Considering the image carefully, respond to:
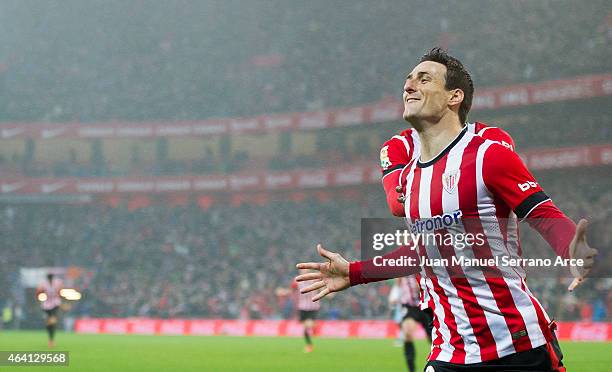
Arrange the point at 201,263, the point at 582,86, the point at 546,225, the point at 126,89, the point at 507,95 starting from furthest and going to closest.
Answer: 1. the point at 126,89
2. the point at 201,263
3. the point at 507,95
4. the point at 582,86
5. the point at 546,225

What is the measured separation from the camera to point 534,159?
3762 cm

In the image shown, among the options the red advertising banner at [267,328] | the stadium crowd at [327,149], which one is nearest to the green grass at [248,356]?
the red advertising banner at [267,328]

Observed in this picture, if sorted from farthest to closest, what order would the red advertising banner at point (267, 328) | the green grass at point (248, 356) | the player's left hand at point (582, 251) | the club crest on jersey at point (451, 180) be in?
the red advertising banner at point (267, 328), the green grass at point (248, 356), the club crest on jersey at point (451, 180), the player's left hand at point (582, 251)

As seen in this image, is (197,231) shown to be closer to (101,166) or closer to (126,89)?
(101,166)

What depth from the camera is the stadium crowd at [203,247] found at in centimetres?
3638

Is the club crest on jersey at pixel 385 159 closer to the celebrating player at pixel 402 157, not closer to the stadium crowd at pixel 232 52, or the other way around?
the celebrating player at pixel 402 157

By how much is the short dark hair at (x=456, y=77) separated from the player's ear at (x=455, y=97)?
0.7 inches

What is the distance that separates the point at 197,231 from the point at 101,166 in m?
8.70

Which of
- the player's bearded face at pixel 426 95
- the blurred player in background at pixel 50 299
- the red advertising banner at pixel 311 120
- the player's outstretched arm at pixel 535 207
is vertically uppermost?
the red advertising banner at pixel 311 120

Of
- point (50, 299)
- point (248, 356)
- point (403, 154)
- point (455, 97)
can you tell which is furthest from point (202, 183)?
point (455, 97)

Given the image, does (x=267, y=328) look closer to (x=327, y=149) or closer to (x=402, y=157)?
(x=327, y=149)

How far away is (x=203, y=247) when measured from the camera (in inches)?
1715

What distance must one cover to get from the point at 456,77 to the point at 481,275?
3.33ft

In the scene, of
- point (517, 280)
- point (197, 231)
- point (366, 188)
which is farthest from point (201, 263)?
point (517, 280)
